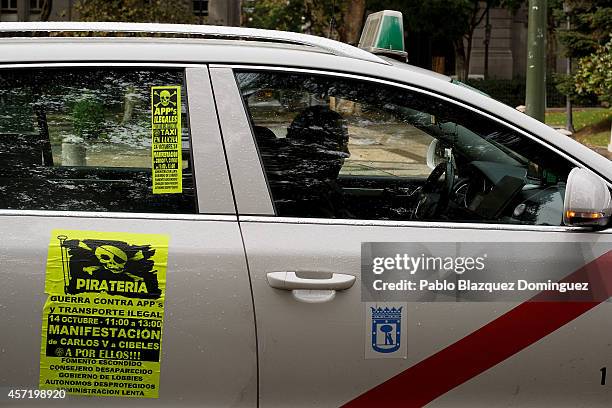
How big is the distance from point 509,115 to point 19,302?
156 cm

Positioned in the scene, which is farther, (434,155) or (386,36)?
(386,36)

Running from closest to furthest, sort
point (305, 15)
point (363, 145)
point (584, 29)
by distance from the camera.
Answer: point (363, 145), point (584, 29), point (305, 15)

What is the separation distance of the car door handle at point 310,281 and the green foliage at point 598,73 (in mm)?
16797

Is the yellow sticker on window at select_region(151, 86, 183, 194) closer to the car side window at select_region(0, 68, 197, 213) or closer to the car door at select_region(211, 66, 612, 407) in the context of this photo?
the car side window at select_region(0, 68, 197, 213)

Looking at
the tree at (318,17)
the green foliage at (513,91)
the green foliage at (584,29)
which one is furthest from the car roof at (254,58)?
the green foliage at (513,91)

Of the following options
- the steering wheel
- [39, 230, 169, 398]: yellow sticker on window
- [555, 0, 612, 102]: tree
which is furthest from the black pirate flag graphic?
[555, 0, 612, 102]: tree

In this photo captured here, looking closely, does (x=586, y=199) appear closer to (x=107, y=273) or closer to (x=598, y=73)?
(x=107, y=273)

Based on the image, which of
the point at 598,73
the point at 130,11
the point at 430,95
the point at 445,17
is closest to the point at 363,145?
the point at 430,95

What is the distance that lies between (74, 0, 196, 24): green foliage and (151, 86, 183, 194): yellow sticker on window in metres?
21.2

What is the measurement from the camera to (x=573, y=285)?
9.86ft

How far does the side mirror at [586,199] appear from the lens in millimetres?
2947

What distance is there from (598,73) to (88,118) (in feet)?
59.3

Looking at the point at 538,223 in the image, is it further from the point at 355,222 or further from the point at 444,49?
the point at 444,49

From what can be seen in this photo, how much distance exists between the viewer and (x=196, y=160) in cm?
301
